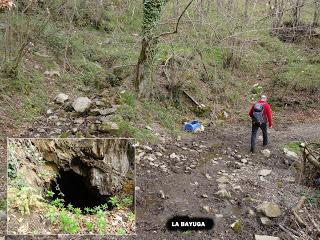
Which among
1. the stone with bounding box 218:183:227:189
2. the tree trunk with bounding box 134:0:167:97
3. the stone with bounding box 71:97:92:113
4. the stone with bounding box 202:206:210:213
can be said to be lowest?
the stone with bounding box 202:206:210:213

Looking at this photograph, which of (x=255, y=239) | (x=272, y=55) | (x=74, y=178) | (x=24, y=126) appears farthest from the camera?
(x=272, y=55)

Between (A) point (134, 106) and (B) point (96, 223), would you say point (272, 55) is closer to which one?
(A) point (134, 106)

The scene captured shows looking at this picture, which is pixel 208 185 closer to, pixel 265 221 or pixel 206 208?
pixel 206 208

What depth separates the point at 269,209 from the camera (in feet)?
20.0

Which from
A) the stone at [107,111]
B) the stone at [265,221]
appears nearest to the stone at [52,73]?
the stone at [107,111]

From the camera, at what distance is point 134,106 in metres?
8.91

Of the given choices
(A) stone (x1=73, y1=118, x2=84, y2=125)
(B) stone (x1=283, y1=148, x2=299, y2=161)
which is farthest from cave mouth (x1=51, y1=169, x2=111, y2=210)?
(B) stone (x1=283, y1=148, x2=299, y2=161)

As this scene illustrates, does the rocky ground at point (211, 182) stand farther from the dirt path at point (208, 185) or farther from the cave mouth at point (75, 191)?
the cave mouth at point (75, 191)

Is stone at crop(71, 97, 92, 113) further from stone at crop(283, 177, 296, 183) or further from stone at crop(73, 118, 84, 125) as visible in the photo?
stone at crop(283, 177, 296, 183)

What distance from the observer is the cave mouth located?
4527 mm

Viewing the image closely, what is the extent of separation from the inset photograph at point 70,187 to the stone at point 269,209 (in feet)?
7.55

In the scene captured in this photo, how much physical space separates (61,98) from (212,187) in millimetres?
3934

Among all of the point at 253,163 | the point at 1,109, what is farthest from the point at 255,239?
the point at 1,109

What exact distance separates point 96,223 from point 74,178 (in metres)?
0.83
